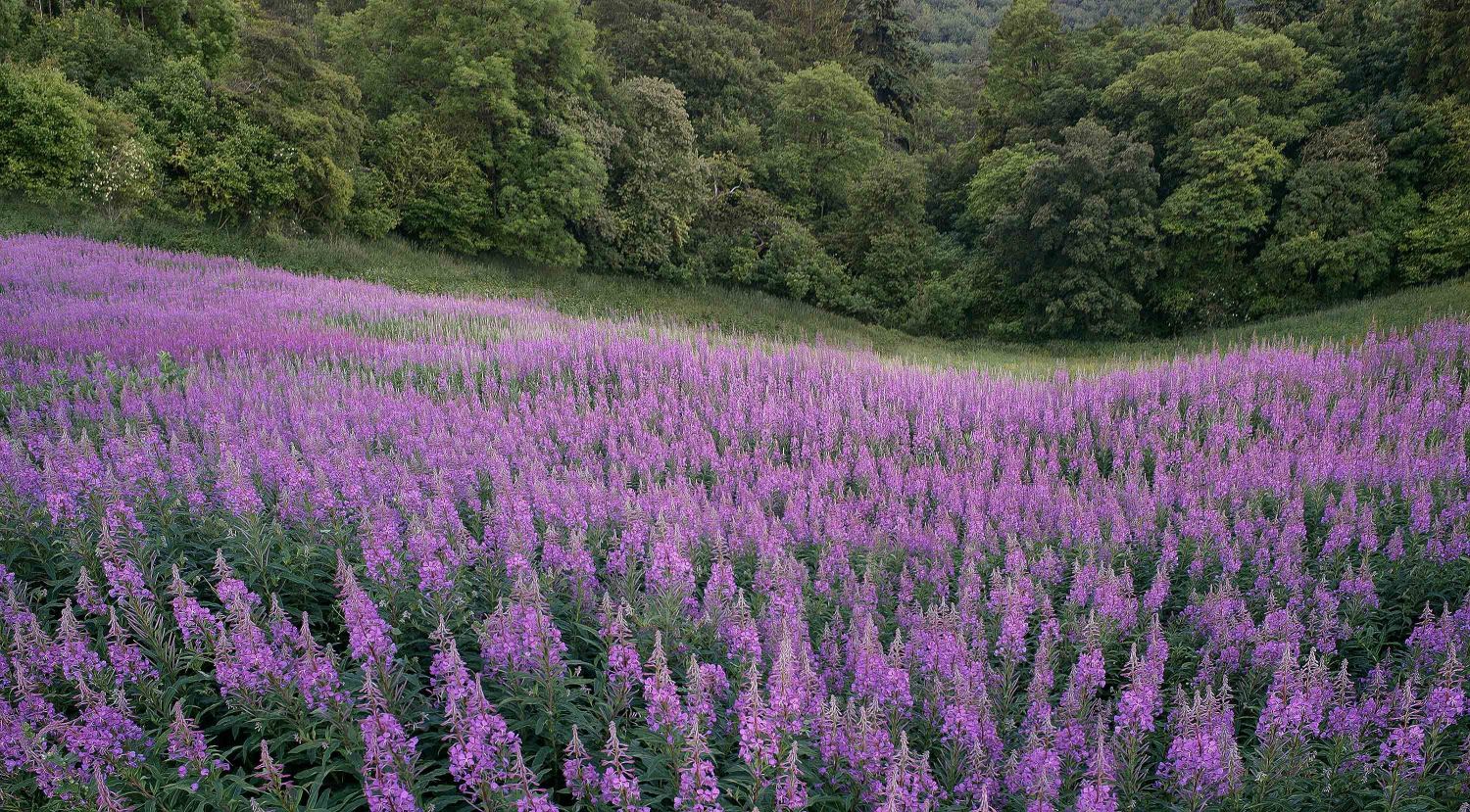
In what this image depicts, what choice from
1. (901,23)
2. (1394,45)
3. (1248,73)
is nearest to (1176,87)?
(1248,73)

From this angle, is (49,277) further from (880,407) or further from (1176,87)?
(1176,87)


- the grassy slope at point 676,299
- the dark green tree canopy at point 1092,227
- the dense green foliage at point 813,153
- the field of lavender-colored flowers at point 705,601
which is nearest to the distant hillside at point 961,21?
the dense green foliage at point 813,153

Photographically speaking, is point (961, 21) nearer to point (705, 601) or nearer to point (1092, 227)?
point (1092, 227)

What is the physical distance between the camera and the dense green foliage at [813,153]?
2352 cm

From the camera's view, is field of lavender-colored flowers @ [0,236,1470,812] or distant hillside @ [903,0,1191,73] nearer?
field of lavender-colored flowers @ [0,236,1470,812]

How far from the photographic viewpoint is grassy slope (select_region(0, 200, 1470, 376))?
819 inches

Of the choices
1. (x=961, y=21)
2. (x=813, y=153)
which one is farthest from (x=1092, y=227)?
(x=961, y=21)

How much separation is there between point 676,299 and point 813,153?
39.2ft

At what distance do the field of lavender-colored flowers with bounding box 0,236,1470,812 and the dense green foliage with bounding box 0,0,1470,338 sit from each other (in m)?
17.0

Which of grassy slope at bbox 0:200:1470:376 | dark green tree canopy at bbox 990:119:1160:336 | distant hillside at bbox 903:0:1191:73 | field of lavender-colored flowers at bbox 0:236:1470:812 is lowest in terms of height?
field of lavender-colored flowers at bbox 0:236:1470:812

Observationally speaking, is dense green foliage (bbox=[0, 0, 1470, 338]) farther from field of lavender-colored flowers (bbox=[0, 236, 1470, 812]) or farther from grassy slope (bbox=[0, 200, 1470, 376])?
field of lavender-colored flowers (bbox=[0, 236, 1470, 812])

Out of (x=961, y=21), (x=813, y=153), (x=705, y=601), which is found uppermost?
(x=961, y=21)

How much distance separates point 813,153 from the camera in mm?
39344

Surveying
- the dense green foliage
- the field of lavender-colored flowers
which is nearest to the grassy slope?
the dense green foliage
